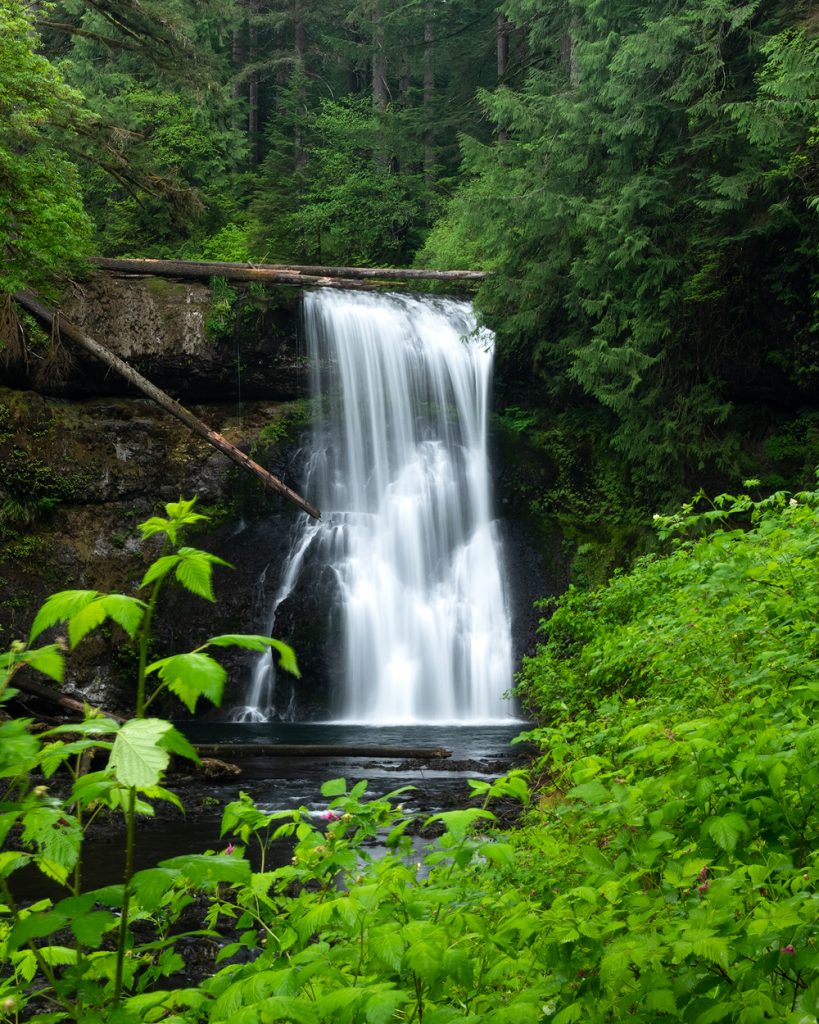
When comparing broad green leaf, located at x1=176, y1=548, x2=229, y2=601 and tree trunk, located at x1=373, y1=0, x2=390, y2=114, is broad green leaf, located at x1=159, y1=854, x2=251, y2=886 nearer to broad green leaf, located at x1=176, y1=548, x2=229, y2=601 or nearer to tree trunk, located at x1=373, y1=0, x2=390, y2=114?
broad green leaf, located at x1=176, y1=548, x2=229, y2=601

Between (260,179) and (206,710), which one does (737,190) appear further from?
(260,179)

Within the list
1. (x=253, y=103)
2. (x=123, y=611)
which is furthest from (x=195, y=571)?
(x=253, y=103)

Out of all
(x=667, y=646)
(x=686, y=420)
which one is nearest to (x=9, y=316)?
(x=686, y=420)

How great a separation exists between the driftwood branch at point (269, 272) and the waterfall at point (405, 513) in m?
0.33

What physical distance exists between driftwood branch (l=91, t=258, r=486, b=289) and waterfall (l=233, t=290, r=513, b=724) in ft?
1.07

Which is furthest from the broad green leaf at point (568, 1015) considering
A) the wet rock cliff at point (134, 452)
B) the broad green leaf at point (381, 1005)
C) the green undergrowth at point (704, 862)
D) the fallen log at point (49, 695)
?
the wet rock cliff at point (134, 452)

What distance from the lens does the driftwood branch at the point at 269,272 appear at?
17.8 m

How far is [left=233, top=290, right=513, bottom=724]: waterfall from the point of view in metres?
15.7

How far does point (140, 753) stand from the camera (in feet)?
4.45

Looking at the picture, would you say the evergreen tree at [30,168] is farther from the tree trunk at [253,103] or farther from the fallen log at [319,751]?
the tree trunk at [253,103]

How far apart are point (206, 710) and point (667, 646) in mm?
11210

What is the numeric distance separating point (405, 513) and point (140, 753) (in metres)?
16.0

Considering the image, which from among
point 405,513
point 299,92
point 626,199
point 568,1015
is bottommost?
point 568,1015

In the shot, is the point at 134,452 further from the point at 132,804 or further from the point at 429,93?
the point at 429,93
